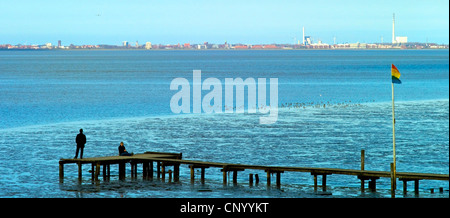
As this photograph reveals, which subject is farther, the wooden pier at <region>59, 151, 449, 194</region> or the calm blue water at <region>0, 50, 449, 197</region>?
the calm blue water at <region>0, 50, 449, 197</region>

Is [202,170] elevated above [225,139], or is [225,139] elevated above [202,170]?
[202,170]

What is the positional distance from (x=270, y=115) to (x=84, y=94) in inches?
1823

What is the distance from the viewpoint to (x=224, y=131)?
5816cm

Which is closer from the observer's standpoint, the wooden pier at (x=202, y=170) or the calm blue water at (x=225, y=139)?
the wooden pier at (x=202, y=170)

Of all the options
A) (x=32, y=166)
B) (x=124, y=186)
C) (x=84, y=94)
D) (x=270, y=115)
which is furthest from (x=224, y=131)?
(x=84, y=94)

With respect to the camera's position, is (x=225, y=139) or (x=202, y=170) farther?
(x=225, y=139)

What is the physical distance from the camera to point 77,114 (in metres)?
77.6
